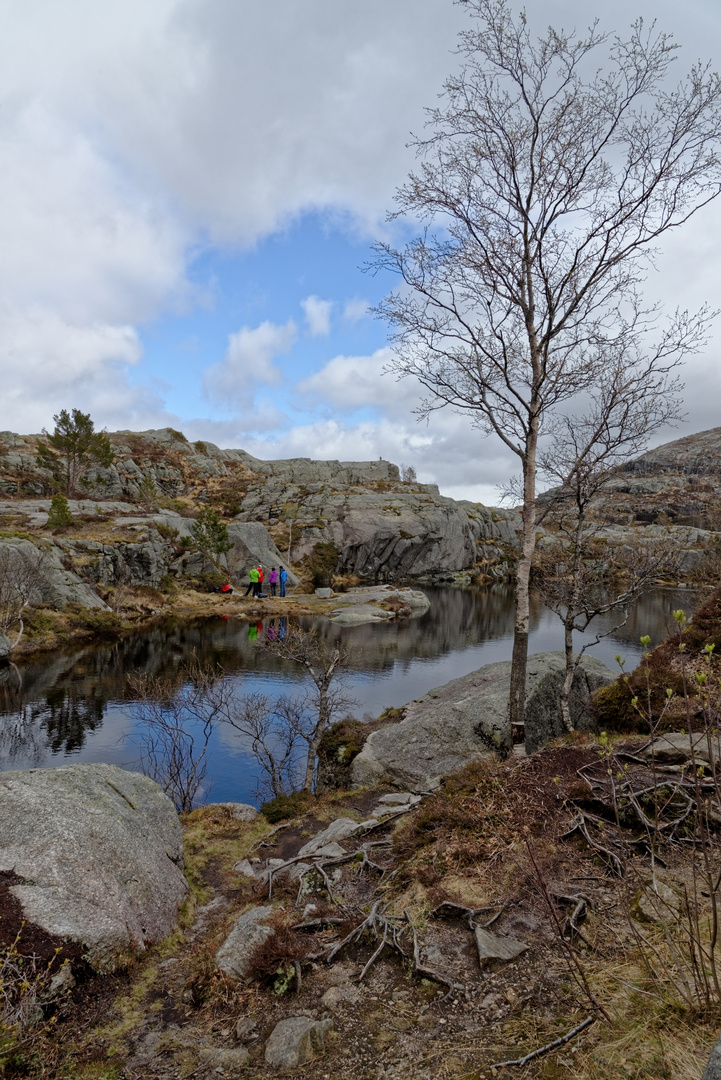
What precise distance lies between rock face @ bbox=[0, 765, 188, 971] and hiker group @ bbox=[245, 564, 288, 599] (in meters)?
54.8

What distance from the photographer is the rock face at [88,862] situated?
7.18 m

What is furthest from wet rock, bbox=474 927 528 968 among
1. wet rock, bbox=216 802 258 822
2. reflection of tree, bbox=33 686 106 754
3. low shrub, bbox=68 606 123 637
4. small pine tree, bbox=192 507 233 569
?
small pine tree, bbox=192 507 233 569

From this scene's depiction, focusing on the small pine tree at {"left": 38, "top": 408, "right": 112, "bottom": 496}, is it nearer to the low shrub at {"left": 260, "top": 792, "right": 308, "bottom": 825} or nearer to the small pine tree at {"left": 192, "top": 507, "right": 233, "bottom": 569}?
the small pine tree at {"left": 192, "top": 507, "right": 233, "bottom": 569}

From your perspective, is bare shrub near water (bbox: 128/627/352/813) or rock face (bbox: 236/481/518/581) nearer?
bare shrub near water (bbox: 128/627/352/813)

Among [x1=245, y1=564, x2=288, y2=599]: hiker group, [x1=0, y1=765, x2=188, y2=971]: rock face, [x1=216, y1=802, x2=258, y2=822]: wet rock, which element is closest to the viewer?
[x1=0, y1=765, x2=188, y2=971]: rock face

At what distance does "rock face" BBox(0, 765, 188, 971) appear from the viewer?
23.6ft

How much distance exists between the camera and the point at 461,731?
17047mm

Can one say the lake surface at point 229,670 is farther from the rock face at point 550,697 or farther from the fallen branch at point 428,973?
the fallen branch at point 428,973

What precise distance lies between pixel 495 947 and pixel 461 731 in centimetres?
1091

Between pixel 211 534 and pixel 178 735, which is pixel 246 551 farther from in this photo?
pixel 178 735

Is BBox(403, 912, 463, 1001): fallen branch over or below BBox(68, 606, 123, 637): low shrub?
over

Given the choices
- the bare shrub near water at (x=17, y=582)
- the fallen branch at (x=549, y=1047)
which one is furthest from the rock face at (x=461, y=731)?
the bare shrub near water at (x=17, y=582)

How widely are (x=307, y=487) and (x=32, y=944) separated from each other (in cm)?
9843

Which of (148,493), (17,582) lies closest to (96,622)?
(17,582)
